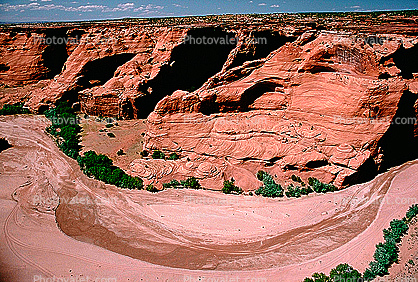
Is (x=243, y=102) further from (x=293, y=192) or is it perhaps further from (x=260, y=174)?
(x=293, y=192)

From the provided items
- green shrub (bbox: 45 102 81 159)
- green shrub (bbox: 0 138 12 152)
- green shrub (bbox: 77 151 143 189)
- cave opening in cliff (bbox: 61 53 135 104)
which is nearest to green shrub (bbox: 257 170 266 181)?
green shrub (bbox: 77 151 143 189)

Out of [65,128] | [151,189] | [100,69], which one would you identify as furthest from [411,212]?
[100,69]

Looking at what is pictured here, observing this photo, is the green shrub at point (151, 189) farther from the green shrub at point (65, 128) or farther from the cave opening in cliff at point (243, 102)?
the green shrub at point (65, 128)

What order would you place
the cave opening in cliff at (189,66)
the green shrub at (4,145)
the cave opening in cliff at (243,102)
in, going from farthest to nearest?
1. the cave opening in cliff at (189,66)
2. the green shrub at (4,145)
3. the cave opening in cliff at (243,102)

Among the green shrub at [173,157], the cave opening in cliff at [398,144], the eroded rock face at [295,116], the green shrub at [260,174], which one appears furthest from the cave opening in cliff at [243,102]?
the cave opening in cliff at [398,144]

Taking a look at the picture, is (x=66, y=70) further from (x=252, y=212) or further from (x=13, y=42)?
(x=252, y=212)

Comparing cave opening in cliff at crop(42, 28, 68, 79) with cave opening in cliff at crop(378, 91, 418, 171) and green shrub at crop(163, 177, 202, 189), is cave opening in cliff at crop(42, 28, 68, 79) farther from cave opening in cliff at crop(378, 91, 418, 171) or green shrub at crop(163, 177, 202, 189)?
cave opening in cliff at crop(378, 91, 418, 171)

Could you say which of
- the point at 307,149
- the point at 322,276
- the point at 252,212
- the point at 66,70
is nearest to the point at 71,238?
the point at 252,212
